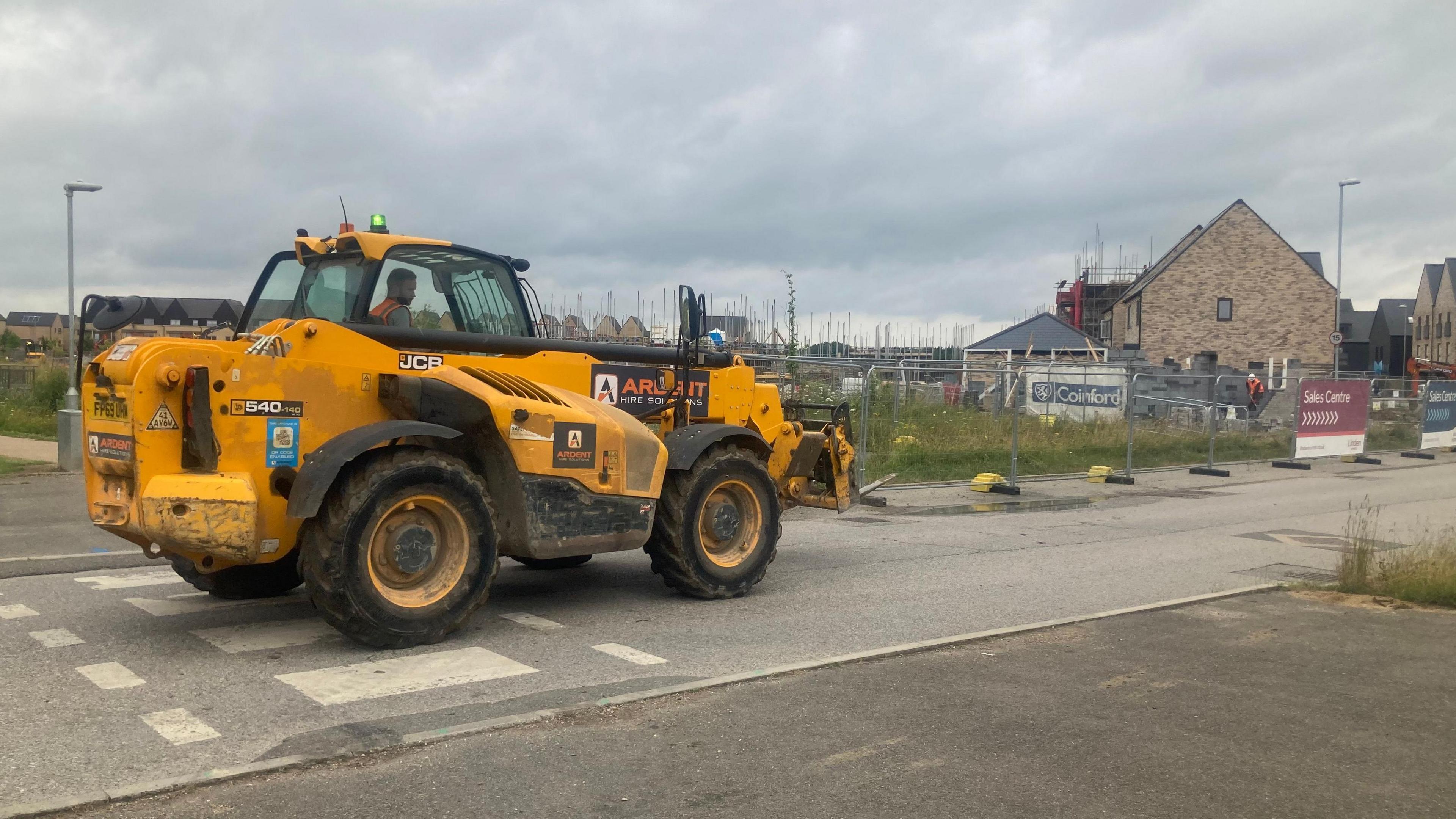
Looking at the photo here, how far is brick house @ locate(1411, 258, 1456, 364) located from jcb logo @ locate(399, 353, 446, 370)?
8188 centimetres

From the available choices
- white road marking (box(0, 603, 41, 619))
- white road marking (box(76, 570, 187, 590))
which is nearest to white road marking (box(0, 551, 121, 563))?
white road marking (box(76, 570, 187, 590))

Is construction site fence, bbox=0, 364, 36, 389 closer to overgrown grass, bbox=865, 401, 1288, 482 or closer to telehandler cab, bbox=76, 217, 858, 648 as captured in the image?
overgrown grass, bbox=865, 401, 1288, 482

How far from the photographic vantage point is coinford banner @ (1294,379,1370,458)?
2300 centimetres

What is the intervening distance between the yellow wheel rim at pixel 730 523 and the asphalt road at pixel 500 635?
382 mm

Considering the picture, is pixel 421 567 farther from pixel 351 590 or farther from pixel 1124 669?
pixel 1124 669

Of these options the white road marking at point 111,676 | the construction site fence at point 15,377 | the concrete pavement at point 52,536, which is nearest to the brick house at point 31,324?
the construction site fence at point 15,377

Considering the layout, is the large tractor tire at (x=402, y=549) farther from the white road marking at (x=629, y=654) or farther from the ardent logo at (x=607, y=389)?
the ardent logo at (x=607, y=389)

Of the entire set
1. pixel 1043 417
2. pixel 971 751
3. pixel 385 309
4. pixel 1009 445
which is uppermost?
pixel 385 309

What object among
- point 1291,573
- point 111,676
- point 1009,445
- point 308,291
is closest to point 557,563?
point 308,291

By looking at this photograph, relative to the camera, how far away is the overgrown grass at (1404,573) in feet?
29.4

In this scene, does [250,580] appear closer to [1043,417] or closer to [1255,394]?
[1043,417]

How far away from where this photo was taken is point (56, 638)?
275 inches

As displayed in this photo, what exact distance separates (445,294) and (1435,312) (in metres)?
90.7

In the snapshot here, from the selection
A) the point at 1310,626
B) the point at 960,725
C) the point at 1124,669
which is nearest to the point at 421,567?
the point at 960,725
